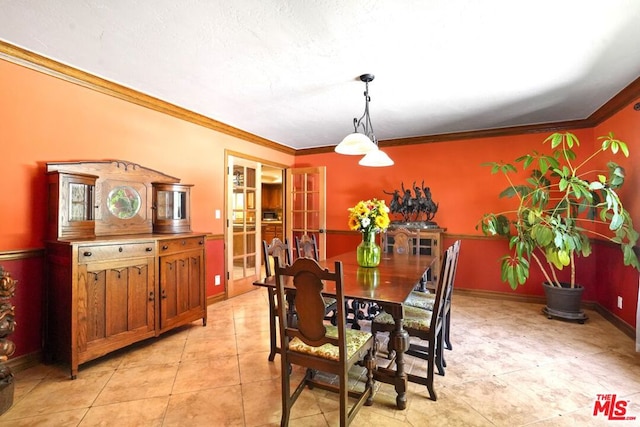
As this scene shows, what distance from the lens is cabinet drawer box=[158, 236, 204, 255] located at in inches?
109

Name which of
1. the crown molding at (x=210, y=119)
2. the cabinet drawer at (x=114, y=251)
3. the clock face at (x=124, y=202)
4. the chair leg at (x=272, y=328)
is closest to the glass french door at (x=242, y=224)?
the crown molding at (x=210, y=119)

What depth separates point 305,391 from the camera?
206 centimetres

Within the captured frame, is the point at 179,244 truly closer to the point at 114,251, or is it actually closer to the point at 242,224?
the point at 114,251

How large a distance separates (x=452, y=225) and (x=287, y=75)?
331cm

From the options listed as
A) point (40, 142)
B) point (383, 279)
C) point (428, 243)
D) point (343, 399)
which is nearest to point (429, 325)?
point (383, 279)

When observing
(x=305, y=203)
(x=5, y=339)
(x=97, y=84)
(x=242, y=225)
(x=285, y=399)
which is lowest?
(x=285, y=399)

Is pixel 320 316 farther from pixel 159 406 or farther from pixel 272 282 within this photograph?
pixel 159 406

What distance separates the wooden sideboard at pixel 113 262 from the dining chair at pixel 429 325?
6.39 feet

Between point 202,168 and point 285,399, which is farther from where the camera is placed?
point 202,168

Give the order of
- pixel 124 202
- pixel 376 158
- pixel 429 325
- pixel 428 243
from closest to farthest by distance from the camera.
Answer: pixel 429 325, pixel 376 158, pixel 124 202, pixel 428 243

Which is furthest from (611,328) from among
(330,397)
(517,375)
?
(330,397)

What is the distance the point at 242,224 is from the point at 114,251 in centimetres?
213

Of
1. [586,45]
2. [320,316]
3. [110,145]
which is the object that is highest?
[586,45]

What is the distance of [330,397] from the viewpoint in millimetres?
1996
